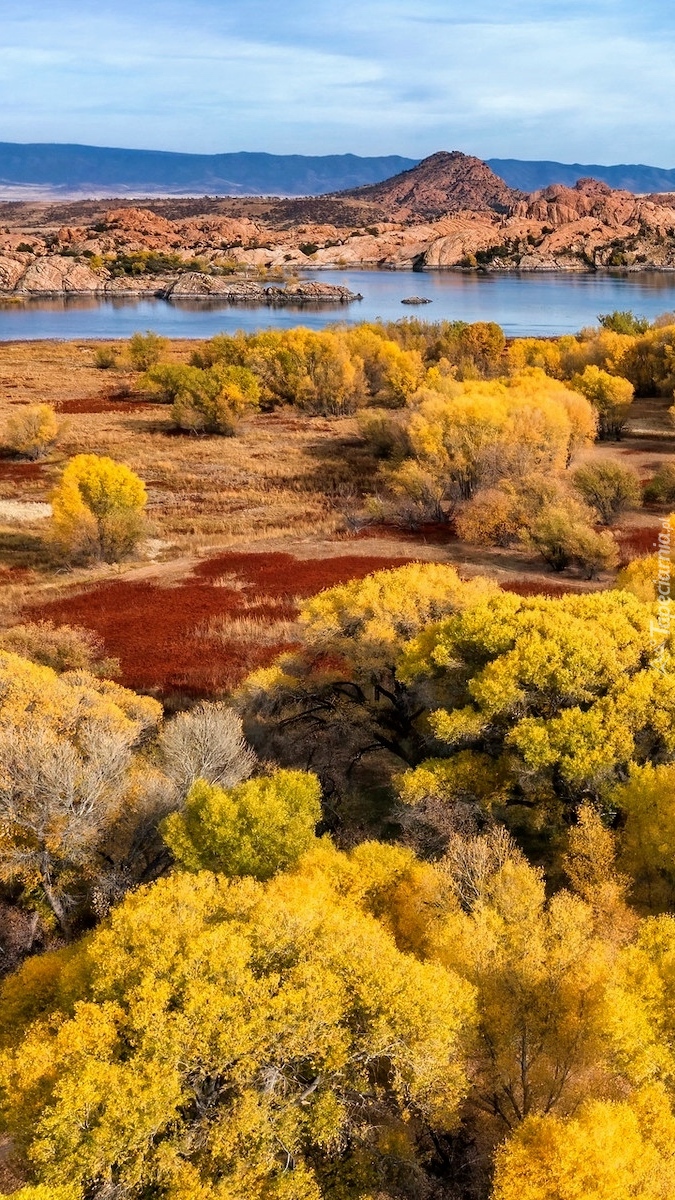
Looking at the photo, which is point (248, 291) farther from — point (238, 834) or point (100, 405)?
point (238, 834)

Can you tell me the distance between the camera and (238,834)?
13.1 m

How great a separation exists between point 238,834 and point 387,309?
13239cm

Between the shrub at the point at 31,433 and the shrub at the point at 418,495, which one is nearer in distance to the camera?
the shrub at the point at 418,495

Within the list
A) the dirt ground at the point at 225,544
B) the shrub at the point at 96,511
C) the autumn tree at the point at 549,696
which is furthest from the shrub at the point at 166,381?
the autumn tree at the point at 549,696

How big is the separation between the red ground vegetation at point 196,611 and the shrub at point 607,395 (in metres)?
29.0

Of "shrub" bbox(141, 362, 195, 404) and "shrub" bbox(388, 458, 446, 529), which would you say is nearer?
"shrub" bbox(388, 458, 446, 529)

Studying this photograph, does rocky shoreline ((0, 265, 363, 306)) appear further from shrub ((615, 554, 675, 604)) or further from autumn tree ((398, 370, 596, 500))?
shrub ((615, 554, 675, 604))

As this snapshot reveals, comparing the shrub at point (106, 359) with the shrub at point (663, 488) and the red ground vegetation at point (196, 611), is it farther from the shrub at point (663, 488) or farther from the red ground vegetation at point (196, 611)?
the shrub at point (663, 488)

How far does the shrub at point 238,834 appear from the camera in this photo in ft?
42.7

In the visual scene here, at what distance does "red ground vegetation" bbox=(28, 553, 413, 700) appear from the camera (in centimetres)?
2453

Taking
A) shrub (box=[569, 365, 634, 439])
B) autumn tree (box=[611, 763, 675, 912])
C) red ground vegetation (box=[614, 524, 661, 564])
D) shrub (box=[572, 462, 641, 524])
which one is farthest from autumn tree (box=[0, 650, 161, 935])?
shrub (box=[569, 365, 634, 439])

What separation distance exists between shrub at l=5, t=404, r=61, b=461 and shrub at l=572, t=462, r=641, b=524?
Result: 1372 inches

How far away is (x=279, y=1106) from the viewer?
337 inches

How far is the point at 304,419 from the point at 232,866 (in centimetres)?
5861
